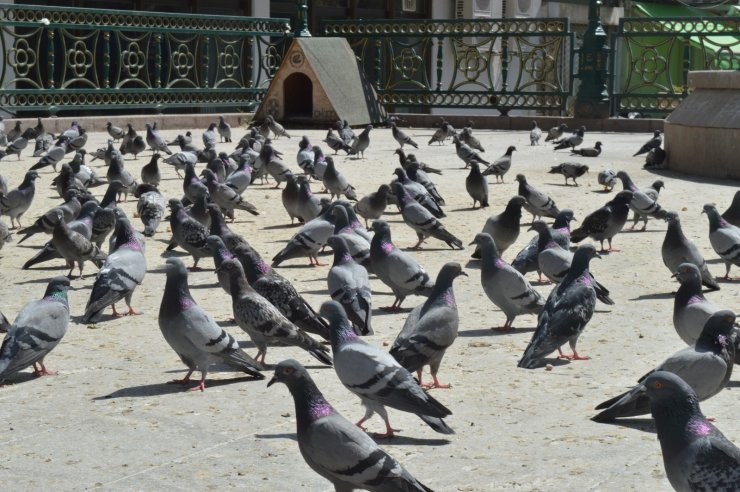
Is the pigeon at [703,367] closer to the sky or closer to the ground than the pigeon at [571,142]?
closer to the sky

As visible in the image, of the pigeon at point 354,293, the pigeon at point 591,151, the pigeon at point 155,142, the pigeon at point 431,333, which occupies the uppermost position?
the pigeon at point 431,333

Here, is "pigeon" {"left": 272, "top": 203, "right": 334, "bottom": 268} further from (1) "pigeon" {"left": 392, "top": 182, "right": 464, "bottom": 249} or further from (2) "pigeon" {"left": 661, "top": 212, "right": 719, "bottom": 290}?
(2) "pigeon" {"left": 661, "top": 212, "right": 719, "bottom": 290}

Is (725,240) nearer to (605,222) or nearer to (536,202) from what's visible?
(605,222)

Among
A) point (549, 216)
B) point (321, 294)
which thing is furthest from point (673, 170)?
A: point (321, 294)

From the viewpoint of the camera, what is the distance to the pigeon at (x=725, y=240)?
9.46m

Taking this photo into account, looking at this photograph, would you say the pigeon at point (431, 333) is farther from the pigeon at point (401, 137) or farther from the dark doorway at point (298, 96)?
the dark doorway at point (298, 96)

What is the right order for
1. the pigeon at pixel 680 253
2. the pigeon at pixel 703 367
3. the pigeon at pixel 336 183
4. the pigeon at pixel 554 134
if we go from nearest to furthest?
the pigeon at pixel 703 367
the pigeon at pixel 680 253
the pigeon at pixel 336 183
the pigeon at pixel 554 134

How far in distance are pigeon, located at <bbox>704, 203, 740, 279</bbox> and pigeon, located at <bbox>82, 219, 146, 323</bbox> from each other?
14.7 feet

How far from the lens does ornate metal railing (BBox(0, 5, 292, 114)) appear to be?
21.4 m

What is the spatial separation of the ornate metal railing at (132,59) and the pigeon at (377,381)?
1614 centimetres

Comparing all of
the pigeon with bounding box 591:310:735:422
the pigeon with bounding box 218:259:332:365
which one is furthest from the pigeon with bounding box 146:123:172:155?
the pigeon with bounding box 591:310:735:422

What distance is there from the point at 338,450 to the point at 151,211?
748 centimetres

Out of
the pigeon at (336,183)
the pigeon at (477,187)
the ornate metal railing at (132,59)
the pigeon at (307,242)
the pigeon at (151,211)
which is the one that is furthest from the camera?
the ornate metal railing at (132,59)

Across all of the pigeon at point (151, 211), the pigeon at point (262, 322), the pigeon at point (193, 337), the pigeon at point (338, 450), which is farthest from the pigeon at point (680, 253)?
the pigeon at point (338, 450)
